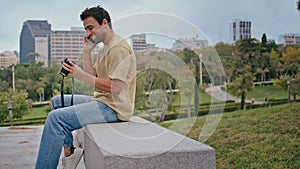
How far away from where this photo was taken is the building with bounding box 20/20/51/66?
11820 millimetres

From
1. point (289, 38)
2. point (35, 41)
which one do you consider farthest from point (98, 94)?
point (35, 41)

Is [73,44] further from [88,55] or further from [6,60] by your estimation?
[6,60]

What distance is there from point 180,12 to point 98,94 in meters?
0.58

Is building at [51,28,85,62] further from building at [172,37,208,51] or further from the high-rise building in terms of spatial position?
building at [172,37,208,51]

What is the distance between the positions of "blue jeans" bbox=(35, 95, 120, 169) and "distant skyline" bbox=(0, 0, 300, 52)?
43 cm

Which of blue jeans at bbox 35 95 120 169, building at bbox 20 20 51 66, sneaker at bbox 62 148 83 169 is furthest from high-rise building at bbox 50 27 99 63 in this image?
building at bbox 20 20 51 66

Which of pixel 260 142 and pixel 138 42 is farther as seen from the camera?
pixel 260 142

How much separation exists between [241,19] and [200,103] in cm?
637

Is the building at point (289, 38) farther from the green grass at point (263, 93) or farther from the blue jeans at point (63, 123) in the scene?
the blue jeans at point (63, 123)

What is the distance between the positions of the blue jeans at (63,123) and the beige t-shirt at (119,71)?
0.14 ft

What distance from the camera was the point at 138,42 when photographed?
1.73 meters

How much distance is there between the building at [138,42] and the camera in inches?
66.1

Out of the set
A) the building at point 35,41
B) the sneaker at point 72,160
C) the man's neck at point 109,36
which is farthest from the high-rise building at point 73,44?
the building at point 35,41

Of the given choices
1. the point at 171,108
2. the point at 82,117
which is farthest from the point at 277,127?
the point at 82,117
